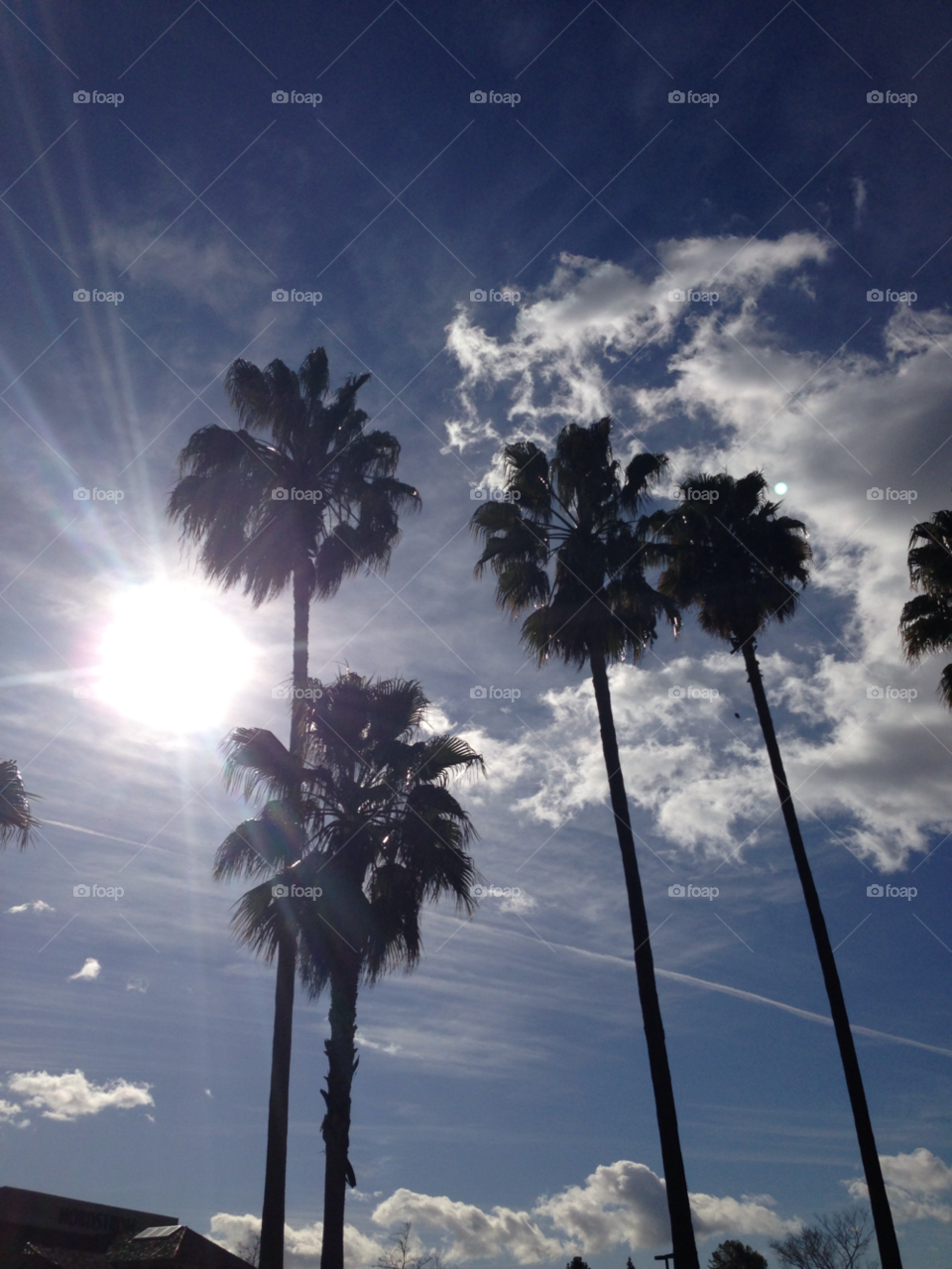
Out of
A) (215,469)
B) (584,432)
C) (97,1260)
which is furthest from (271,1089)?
(584,432)

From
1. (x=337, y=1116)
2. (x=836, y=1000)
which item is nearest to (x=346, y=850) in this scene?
(x=337, y=1116)

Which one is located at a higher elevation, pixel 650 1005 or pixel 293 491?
pixel 293 491

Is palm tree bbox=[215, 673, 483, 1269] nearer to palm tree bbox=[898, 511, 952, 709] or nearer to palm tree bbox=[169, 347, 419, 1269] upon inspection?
palm tree bbox=[169, 347, 419, 1269]

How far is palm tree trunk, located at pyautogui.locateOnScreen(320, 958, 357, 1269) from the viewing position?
14883mm

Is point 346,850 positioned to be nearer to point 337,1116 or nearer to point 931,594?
point 337,1116

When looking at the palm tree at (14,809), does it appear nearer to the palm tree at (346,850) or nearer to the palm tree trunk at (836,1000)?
the palm tree at (346,850)

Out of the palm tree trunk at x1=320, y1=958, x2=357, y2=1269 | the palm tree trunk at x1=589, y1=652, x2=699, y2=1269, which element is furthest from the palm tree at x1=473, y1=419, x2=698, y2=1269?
the palm tree trunk at x1=320, y1=958, x2=357, y2=1269

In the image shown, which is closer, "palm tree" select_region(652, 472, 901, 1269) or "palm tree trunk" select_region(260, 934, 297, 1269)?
"palm tree trunk" select_region(260, 934, 297, 1269)

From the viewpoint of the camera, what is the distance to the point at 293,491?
2069cm

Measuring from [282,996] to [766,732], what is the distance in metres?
13.3

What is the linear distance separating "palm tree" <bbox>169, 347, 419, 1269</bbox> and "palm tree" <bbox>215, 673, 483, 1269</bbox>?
3.48 feet

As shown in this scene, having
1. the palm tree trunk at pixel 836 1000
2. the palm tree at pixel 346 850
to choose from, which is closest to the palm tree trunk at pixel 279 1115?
the palm tree at pixel 346 850

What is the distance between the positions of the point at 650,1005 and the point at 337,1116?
19.7 ft

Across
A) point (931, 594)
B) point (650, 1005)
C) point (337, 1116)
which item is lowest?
point (337, 1116)
